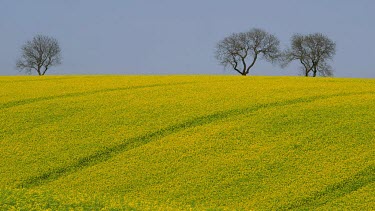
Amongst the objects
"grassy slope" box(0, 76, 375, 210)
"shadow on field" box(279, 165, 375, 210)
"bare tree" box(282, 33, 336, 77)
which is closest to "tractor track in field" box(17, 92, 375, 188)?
"grassy slope" box(0, 76, 375, 210)

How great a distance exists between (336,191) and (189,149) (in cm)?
452

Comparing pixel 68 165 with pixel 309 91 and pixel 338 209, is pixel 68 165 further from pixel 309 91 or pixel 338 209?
pixel 309 91

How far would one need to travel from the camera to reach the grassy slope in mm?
13375

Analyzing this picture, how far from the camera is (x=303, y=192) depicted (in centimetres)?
1354

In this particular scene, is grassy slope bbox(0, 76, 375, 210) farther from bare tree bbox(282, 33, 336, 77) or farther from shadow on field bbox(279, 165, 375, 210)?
bare tree bbox(282, 33, 336, 77)

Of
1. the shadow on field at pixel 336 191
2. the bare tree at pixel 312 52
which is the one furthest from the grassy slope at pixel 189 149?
the bare tree at pixel 312 52

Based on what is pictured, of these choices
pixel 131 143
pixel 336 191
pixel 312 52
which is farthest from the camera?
pixel 312 52

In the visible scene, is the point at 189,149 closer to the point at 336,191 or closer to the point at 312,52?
the point at 336,191

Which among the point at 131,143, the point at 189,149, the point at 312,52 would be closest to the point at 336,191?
the point at 189,149

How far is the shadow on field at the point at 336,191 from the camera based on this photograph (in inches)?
512

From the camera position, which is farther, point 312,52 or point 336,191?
point 312,52

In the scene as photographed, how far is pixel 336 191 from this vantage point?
13602 millimetres

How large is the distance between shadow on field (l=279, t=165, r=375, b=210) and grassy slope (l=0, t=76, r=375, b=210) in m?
0.03

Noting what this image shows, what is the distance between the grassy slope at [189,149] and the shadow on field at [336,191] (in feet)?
0.09
